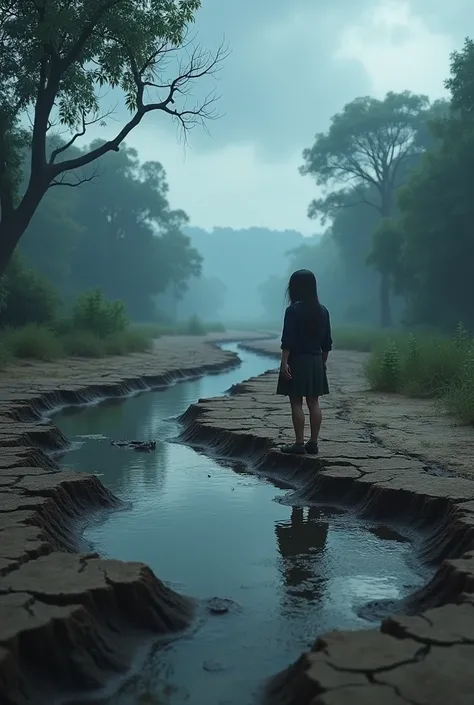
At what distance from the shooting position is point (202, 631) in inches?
114

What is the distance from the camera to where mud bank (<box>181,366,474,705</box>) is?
2.16 m

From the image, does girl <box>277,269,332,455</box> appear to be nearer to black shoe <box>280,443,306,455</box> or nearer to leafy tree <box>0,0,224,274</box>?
black shoe <box>280,443,306,455</box>

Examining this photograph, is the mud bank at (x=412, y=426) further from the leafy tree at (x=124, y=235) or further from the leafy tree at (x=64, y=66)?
the leafy tree at (x=124, y=235)

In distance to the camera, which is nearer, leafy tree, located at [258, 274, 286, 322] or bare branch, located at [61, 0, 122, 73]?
bare branch, located at [61, 0, 122, 73]

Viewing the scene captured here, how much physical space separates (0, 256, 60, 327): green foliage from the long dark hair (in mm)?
13964

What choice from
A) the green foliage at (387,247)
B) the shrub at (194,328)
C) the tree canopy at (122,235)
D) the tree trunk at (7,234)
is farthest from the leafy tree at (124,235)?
the tree trunk at (7,234)

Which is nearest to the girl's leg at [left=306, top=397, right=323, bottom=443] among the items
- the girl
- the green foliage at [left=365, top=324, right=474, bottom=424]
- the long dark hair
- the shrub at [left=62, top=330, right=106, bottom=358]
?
the girl

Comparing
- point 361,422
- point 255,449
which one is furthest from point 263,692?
point 361,422

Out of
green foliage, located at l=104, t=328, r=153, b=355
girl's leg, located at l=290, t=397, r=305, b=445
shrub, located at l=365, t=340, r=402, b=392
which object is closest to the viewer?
girl's leg, located at l=290, t=397, r=305, b=445

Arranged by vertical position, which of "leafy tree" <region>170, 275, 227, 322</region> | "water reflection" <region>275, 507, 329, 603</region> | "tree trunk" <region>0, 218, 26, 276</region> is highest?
"leafy tree" <region>170, 275, 227, 322</region>

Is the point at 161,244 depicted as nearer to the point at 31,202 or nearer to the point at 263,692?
the point at 31,202

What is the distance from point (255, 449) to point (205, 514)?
195cm

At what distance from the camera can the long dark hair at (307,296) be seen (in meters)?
5.81

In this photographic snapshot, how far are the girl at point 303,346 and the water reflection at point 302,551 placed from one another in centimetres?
117
